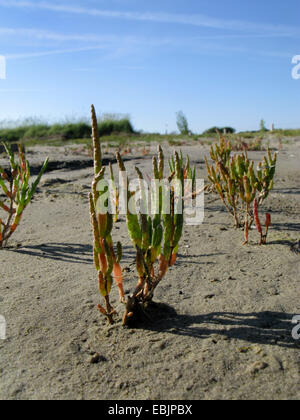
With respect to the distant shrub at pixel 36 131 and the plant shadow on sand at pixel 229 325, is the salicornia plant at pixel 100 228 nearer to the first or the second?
the plant shadow on sand at pixel 229 325

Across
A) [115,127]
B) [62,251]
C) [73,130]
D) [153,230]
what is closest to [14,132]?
[73,130]

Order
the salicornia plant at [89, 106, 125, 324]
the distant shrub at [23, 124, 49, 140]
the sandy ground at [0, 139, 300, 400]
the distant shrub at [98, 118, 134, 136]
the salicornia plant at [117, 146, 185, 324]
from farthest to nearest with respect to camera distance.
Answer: the distant shrub at [98, 118, 134, 136], the distant shrub at [23, 124, 49, 140], the salicornia plant at [117, 146, 185, 324], the salicornia plant at [89, 106, 125, 324], the sandy ground at [0, 139, 300, 400]

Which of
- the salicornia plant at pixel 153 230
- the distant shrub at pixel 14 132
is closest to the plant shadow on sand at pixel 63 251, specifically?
the salicornia plant at pixel 153 230

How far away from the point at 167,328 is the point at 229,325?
0.23 metres

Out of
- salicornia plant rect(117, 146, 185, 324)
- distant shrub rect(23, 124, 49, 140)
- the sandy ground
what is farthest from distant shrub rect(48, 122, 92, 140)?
salicornia plant rect(117, 146, 185, 324)

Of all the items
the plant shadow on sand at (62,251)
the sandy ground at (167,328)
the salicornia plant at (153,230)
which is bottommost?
the sandy ground at (167,328)

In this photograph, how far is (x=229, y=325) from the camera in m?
1.56

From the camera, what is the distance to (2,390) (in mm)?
1281

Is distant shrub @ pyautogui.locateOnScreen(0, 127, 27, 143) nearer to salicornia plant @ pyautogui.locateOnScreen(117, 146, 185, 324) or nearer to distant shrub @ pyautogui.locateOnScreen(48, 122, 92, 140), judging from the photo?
distant shrub @ pyautogui.locateOnScreen(48, 122, 92, 140)

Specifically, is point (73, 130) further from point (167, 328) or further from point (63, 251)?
point (167, 328)

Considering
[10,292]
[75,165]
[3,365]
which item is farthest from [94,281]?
[75,165]

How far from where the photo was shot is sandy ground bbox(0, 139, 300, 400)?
4.18ft

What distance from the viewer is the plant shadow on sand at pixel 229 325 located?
1.48 meters
